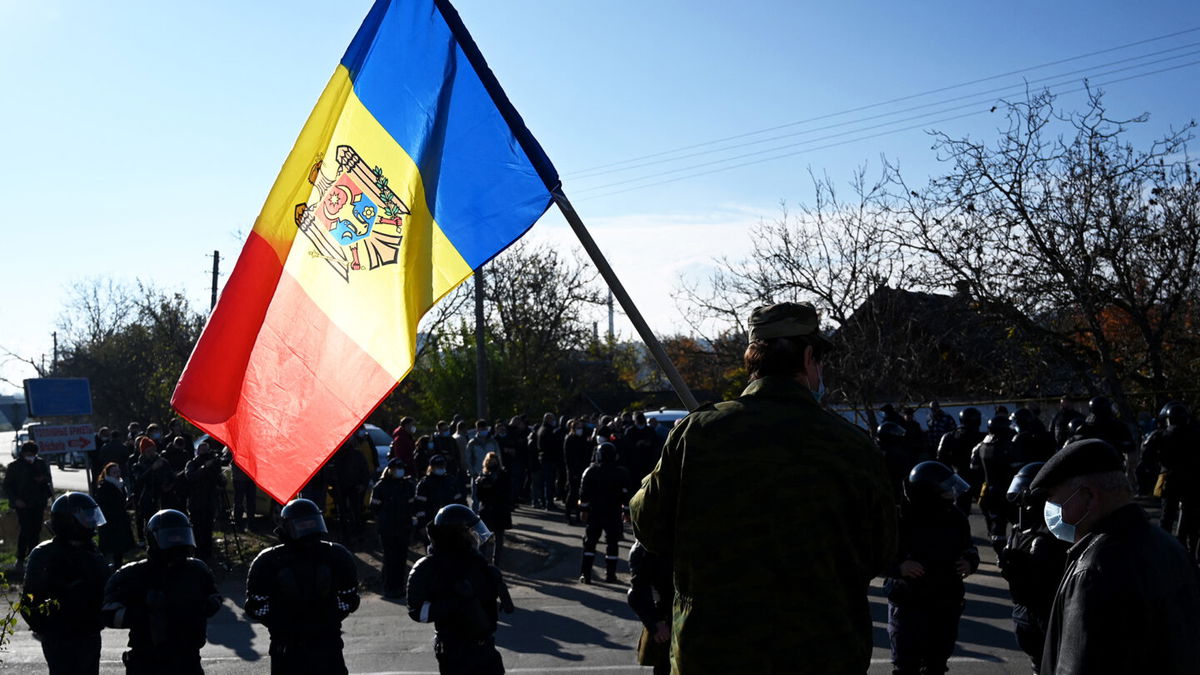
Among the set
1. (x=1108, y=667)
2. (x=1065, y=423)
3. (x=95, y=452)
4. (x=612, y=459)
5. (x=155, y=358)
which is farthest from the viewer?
(x=155, y=358)

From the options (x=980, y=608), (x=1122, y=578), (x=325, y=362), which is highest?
(x=325, y=362)

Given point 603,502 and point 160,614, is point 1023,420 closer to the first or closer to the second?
point 603,502

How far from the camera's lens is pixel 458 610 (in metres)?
6.76

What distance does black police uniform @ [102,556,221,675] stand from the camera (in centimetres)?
672

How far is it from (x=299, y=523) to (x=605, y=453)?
25.5 ft

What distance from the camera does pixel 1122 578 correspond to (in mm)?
2975

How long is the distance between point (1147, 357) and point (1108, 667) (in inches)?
799

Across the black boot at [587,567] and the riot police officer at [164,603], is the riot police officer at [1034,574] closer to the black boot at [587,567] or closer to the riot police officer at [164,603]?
the riot police officer at [164,603]

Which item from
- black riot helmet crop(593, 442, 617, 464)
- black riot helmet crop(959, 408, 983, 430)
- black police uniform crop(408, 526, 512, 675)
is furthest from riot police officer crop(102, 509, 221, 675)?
black riot helmet crop(959, 408, 983, 430)

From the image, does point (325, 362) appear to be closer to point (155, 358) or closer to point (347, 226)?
point (347, 226)

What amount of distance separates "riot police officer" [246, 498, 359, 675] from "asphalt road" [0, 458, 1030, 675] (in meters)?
3.22

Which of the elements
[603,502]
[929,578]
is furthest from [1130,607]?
[603,502]

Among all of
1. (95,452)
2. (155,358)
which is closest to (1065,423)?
(95,452)

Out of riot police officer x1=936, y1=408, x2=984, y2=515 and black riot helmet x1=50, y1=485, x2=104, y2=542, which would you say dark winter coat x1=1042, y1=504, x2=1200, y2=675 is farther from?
riot police officer x1=936, y1=408, x2=984, y2=515
